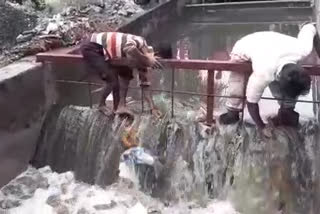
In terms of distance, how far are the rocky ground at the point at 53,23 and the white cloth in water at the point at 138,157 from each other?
5.55 feet

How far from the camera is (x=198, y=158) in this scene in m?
4.06

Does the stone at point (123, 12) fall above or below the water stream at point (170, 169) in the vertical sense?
above

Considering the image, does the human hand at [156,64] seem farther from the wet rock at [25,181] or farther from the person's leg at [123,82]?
the wet rock at [25,181]

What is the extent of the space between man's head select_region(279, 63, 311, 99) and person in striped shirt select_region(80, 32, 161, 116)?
1094 millimetres

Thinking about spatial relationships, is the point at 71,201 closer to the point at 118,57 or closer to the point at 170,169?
the point at 170,169

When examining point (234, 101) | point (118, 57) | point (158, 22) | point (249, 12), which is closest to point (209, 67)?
point (234, 101)

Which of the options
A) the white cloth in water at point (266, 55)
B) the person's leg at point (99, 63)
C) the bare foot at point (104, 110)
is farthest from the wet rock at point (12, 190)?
the white cloth in water at point (266, 55)

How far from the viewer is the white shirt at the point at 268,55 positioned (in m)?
3.40

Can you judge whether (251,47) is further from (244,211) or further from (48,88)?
(48,88)

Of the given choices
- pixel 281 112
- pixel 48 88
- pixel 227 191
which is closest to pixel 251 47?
pixel 281 112

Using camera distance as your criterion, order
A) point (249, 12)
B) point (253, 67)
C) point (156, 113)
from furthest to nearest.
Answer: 1. point (249, 12)
2. point (156, 113)
3. point (253, 67)

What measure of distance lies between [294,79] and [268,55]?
11.1 inches

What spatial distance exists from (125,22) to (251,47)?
11.2 feet

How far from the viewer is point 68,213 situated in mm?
4137
